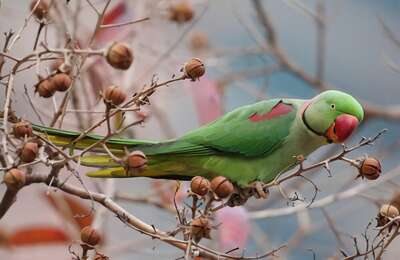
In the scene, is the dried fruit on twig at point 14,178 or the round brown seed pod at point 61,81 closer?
the dried fruit on twig at point 14,178

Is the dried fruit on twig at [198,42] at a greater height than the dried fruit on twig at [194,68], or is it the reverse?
the dried fruit on twig at [198,42]

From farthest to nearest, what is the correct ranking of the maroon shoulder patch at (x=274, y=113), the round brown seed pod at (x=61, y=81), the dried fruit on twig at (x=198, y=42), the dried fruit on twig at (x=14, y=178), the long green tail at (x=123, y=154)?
the dried fruit on twig at (x=198, y=42) → the maroon shoulder patch at (x=274, y=113) → the long green tail at (x=123, y=154) → the round brown seed pod at (x=61, y=81) → the dried fruit on twig at (x=14, y=178)

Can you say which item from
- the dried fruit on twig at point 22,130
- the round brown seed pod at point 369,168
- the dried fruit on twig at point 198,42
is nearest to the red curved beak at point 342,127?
the round brown seed pod at point 369,168

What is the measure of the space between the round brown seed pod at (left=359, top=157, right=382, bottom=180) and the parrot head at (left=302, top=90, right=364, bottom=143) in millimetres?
239

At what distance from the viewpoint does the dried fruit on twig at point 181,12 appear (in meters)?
2.36

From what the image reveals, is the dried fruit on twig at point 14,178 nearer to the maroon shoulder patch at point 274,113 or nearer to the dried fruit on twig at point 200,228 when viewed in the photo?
the dried fruit on twig at point 200,228

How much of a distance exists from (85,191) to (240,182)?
452 mm

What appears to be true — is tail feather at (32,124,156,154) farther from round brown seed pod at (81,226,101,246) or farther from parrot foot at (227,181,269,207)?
parrot foot at (227,181,269,207)

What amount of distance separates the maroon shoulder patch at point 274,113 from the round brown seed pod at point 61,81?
583 mm

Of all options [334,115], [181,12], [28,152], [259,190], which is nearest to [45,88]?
[28,152]

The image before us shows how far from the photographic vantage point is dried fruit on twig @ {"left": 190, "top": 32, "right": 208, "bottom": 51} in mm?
3062

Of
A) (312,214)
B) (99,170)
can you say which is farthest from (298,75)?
(99,170)

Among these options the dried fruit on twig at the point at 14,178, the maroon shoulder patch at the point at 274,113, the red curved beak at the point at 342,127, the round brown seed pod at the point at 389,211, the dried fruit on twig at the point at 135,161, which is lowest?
the dried fruit on twig at the point at 14,178

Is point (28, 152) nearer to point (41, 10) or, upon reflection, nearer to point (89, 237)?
point (89, 237)
